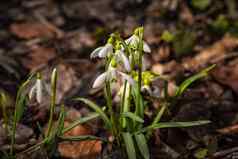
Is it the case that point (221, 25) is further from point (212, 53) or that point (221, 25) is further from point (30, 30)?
point (30, 30)

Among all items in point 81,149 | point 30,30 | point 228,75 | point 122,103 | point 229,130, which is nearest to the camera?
point 122,103

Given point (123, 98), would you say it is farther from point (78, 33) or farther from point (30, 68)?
point (78, 33)

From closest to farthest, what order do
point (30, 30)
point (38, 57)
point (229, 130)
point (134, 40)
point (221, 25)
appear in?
point (134, 40)
point (229, 130)
point (38, 57)
point (221, 25)
point (30, 30)

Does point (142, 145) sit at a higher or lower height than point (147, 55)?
lower

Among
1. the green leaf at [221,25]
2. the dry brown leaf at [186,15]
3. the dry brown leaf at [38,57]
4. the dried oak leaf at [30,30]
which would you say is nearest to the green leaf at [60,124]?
the dry brown leaf at [38,57]

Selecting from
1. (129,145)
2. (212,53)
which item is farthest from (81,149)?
(212,53)

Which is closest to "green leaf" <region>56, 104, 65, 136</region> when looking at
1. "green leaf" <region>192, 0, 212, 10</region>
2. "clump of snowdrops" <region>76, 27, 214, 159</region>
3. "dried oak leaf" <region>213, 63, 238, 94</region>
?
"clump of snowdrops" <region>76, 27, 214, 159</region>

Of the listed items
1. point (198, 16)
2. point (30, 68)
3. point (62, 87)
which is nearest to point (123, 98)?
point (62, 87)

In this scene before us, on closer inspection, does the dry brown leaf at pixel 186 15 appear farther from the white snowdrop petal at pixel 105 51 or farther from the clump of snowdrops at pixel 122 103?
the white snowdrop petal at pixel 105 51
